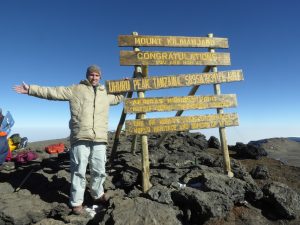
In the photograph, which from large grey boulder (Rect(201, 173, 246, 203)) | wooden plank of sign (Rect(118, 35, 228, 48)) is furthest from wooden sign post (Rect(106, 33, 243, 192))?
large grey boulder (Rect(201, 173, 246, 203))

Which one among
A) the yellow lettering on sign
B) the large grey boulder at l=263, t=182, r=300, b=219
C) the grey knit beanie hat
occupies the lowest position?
the large grey boulder at l=263, t=182, r=300, b=219

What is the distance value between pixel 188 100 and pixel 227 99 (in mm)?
1322

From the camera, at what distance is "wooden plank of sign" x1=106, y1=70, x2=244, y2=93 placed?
8523mm

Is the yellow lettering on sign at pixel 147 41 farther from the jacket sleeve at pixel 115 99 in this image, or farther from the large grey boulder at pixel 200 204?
the large grey boulder at pixel 200 204

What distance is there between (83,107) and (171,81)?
113 inches

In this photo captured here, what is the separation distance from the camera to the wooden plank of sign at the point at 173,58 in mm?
8695

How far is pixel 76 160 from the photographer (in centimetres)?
718

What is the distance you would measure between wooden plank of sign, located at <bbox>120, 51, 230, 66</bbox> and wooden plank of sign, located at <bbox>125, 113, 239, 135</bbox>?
1.61m

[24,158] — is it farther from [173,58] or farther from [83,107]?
[173,58]

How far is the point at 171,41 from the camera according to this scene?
9234 mm

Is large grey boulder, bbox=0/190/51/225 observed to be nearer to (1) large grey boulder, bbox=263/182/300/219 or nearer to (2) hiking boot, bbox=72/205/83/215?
(2) hiking boot, bbox=72/205/83/215

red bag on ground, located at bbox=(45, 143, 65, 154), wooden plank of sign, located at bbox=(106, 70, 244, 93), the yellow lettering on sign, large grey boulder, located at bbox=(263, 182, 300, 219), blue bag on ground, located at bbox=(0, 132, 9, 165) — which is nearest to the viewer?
large grey boulder, located at bbox=(263, 182, 300, 219)

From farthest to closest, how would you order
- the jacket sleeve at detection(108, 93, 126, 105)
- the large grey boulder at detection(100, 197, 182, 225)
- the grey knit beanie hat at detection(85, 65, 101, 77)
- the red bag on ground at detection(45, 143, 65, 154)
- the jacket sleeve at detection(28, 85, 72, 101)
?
the red bag on ground at detection(45, 143, 65, 154), the jacket sleeve at detection(108, 93, 126, 105), the grey knit beanie hat at detection(85, 65, 101, 77), the jacket sleeve at detection(28, 85, 72, 101), the large grey boulder at detection(100, 197, 182, 225)

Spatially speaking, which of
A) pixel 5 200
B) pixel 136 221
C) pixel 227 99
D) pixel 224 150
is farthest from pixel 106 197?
pixel 227 99
